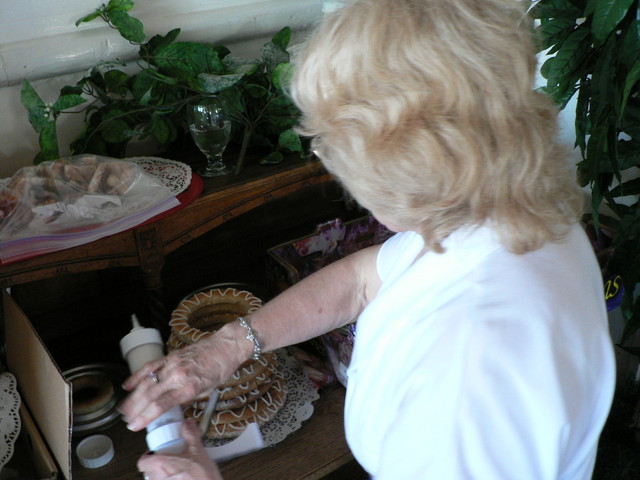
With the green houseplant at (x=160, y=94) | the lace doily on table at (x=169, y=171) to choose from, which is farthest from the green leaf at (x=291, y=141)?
the lace doily on table at (x=169, y=171)

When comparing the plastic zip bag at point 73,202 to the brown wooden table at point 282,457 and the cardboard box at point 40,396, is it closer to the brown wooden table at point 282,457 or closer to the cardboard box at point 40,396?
the cardboard box at point 40,396

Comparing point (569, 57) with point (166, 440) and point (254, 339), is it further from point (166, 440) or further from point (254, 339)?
point (166, 440)

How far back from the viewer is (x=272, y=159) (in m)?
1.42

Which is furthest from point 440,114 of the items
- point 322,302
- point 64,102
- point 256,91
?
point 64,102

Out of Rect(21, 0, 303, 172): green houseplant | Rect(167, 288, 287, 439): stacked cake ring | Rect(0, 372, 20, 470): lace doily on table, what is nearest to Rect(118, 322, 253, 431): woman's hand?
Rect(167, 288, 287, 439): stacked cake ring

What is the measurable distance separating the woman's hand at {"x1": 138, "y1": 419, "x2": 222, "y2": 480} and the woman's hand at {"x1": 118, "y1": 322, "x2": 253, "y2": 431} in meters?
0.07

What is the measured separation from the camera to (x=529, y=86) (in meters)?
0.75

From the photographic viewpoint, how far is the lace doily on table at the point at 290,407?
1198mm

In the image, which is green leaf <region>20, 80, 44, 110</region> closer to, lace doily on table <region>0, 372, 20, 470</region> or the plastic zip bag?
the plastic zip bag

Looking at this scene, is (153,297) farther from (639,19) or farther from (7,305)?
(639,19)

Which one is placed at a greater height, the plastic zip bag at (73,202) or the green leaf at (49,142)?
the green leaf at (49,142)

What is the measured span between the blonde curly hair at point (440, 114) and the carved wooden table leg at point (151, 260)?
521 millimetres

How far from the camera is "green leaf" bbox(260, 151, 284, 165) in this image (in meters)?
1.42

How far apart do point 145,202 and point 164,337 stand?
35cm
